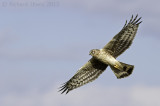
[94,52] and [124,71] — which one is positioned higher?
[94,52]

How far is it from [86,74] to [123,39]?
2.32m

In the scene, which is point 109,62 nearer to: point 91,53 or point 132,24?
point 91,53

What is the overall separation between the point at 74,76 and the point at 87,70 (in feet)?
2.17

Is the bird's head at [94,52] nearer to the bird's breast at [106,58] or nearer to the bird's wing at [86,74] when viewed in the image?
the bird's breast at [106,58]

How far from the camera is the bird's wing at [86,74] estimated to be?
59.1ft

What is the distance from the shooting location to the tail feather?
54.7 feet

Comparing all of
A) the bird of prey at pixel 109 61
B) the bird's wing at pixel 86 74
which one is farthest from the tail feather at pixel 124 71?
the bird's wing at pixel 86 74

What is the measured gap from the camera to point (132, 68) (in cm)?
1662

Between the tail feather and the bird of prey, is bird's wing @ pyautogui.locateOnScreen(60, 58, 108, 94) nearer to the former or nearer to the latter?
the bird of prey

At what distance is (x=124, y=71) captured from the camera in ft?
55.3

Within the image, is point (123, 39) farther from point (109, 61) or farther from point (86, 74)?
point (86, 74)

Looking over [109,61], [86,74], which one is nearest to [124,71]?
[109,61]

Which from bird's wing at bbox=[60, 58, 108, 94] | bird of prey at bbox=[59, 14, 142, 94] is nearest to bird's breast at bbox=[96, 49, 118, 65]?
bird of prey at bbox=[59, 14, 142, 94]

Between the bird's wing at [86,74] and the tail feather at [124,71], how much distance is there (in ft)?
2.96
